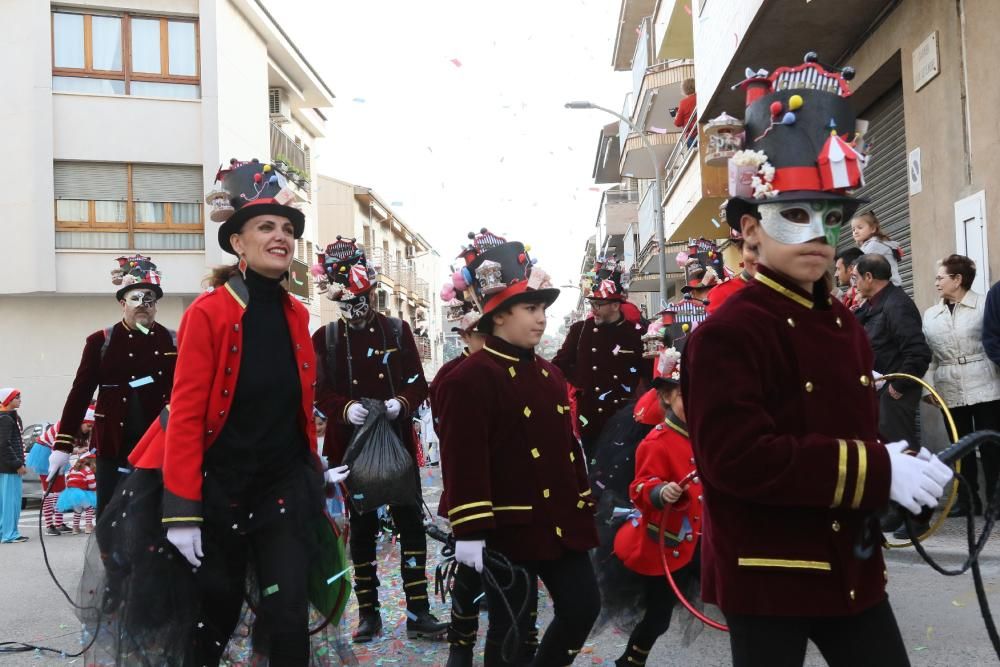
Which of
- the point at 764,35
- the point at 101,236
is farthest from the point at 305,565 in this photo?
the point at 101,236

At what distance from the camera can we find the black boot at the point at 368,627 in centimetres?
637

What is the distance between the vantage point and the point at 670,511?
4.82m

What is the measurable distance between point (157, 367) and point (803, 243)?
20.4ft

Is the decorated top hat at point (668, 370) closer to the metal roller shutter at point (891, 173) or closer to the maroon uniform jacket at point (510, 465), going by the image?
the maroon uniform jacket at point (510, 465)

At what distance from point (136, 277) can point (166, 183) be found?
1999cm

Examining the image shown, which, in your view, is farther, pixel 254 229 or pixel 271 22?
pixel 271 22

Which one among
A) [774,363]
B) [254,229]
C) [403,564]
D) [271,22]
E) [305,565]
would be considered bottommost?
[403,564]

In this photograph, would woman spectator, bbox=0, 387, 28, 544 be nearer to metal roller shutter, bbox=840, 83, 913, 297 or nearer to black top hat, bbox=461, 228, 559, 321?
black top hat, bbox=461, 228, 559, 321

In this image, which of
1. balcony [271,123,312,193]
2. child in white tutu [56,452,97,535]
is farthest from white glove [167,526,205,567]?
balcony [271,123,312,193]

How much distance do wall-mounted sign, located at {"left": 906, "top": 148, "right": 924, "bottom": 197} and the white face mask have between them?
859 centimetres

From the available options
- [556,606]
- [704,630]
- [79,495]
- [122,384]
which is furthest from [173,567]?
[79,495]

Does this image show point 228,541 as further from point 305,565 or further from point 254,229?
point 254,229

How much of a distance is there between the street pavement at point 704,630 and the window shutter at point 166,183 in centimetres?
1931

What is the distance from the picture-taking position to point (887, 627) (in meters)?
2.76
